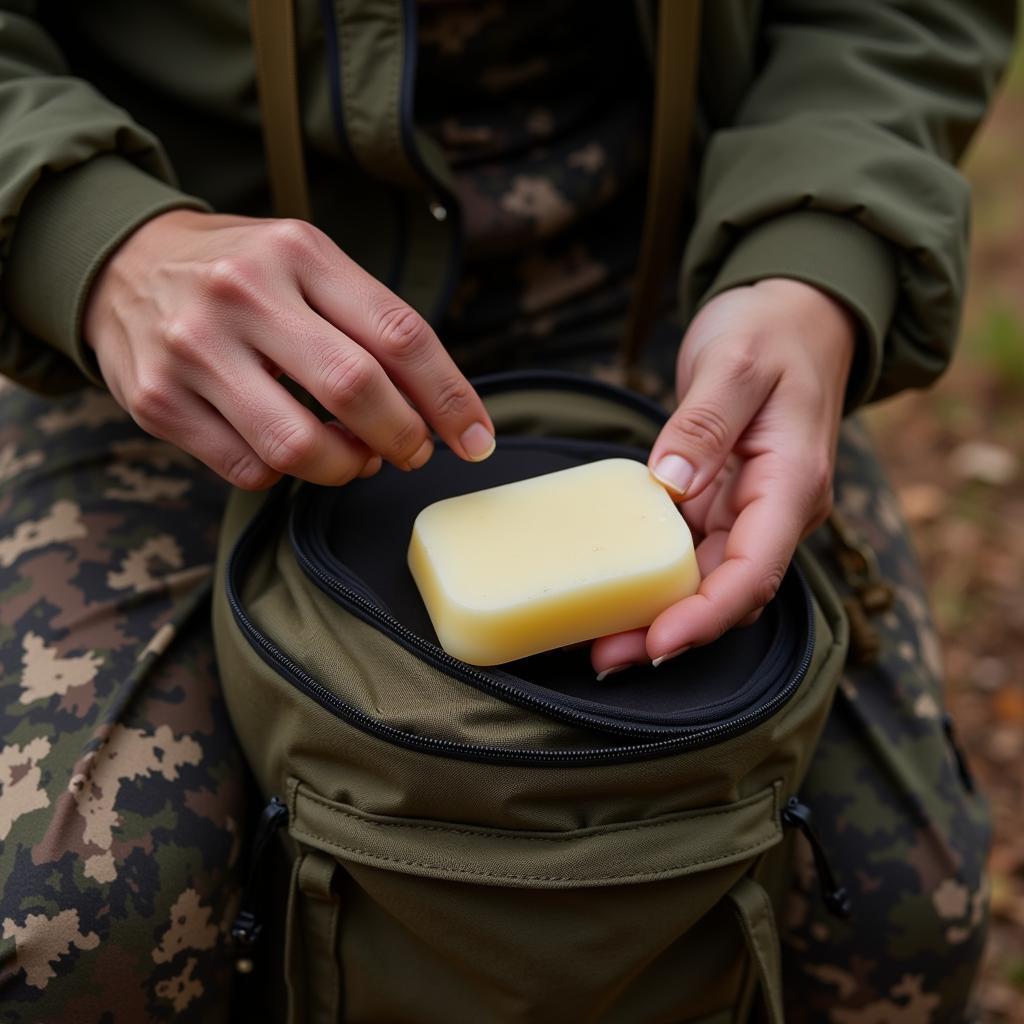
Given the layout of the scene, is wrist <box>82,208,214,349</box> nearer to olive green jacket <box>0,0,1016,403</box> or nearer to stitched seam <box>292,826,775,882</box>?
olive green jacket <box>0,0,1016,403</box>

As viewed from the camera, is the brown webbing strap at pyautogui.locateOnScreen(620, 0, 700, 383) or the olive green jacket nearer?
the olive green jacket

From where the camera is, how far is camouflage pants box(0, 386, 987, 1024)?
40.3 inches

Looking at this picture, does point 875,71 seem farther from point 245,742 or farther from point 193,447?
point 245,742

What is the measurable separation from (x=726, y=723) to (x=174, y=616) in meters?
0.62

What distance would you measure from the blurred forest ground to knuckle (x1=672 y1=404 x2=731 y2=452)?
1210 millimetres

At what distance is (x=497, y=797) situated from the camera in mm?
937

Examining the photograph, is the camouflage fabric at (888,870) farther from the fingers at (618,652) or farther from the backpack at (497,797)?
the fingers at (618,652)

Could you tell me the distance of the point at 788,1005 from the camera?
130cm

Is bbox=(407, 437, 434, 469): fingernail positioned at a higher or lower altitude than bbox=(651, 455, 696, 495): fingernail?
higher

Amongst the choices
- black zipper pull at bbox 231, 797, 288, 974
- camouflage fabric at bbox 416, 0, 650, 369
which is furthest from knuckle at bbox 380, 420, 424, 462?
camouflage fabric at bbox 416, 0, 650, 369

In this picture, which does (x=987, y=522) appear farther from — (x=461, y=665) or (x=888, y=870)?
(x=461, y=665)

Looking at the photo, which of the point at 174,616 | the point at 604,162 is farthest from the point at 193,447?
the point at 604,162

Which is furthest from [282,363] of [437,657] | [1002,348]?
[1002,348]

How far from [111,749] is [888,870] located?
2.76 ft
